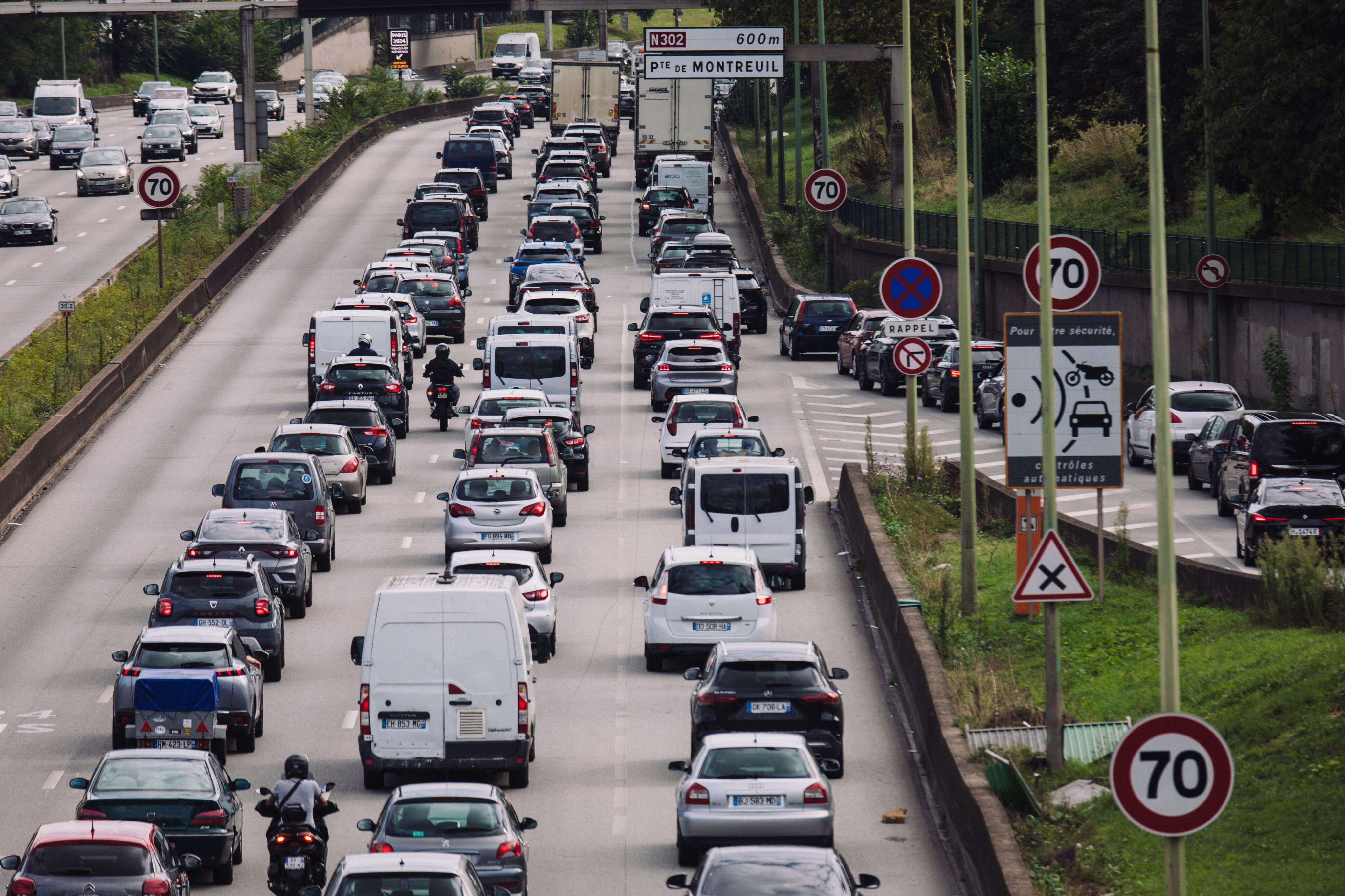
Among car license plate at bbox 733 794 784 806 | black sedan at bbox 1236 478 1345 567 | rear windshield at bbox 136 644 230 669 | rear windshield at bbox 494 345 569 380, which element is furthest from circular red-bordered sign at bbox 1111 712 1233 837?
rear windshield at bbox 494 345 569 380

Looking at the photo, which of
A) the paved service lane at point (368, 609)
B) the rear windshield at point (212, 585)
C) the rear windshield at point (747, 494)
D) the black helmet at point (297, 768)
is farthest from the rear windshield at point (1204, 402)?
the black helmet at point (297, 768)

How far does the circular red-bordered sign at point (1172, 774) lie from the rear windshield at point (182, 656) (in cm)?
1255

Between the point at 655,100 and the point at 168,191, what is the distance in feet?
102

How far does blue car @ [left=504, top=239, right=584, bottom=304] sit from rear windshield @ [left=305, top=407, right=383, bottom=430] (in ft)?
68.1

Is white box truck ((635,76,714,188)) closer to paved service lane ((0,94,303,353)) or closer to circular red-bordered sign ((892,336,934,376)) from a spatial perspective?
paved service lane ((0,94,303,353))

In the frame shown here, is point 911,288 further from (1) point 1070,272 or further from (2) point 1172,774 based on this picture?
(2) point 1172,774

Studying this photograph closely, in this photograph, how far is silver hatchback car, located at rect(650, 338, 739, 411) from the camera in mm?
43969

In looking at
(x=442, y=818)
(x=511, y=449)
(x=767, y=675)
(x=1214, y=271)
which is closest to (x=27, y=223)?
(x=511, y=449)

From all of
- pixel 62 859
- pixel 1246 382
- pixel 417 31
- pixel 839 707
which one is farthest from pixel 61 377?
pixel 417 31

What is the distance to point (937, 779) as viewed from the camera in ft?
70.5

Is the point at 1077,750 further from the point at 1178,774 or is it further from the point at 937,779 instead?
the point at 1178,774

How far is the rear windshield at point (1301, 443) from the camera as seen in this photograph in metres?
31.3

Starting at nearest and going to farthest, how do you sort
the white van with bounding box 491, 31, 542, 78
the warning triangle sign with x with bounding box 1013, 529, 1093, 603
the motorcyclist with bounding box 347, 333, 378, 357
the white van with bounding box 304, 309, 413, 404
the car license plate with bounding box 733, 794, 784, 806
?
1. the car license plate with bounding box 733, 794, 784, 806
2. the warning triangle sign with x with bounding box 1013, 529, 1093, 603
3. the motorcyclist with bounding box 347, 333, 378, 357
4. the white van with bounding box 304, 309, 413, 404
5. the white van with bounding box 491, 31, 542, 78

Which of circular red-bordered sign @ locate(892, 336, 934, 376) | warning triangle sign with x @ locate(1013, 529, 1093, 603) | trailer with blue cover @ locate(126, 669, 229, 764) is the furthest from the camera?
circular red-bordered sign @ locate(892, 336, 934, 376)
